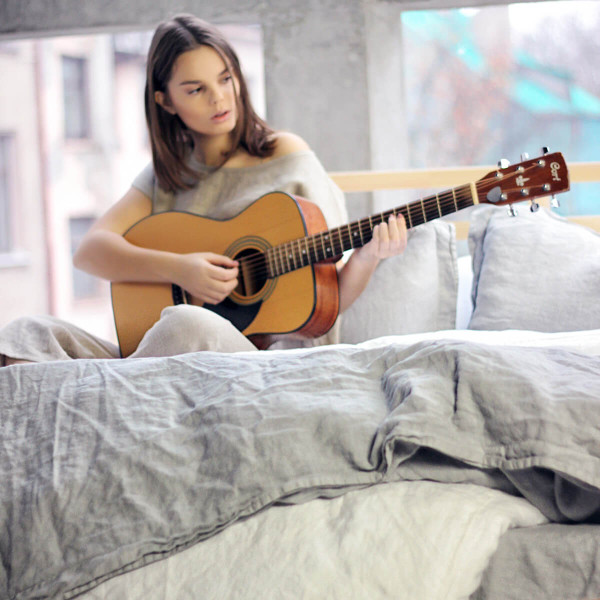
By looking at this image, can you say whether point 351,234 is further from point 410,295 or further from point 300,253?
point 410,295

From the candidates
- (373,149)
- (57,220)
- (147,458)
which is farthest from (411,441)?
(57,220)

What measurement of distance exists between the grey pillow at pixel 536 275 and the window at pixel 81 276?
7.35 metres

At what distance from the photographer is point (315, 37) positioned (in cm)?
→ 305

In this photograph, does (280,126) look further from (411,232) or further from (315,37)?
(411,232)

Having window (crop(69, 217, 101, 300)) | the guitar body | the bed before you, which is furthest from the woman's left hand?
window (crop(69, 217, 101, 300))

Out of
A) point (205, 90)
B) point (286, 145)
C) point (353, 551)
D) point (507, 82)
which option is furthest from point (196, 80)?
point (507, 82)

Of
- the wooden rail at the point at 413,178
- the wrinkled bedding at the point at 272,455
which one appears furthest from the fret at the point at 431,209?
the wooden rail at the point at 413,178

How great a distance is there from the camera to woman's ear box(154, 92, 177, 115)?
2012mm

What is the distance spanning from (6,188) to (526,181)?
816 centimetres

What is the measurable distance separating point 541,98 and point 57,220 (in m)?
6.38

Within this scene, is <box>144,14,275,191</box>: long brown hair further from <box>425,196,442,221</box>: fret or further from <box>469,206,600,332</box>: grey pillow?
<box>469,206,600,332</box>: grey pillow

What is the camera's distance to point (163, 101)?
2.02 meters

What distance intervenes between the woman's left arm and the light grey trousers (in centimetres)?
36

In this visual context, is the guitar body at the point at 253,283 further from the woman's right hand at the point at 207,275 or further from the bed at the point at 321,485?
the bed at the point at 321,485
